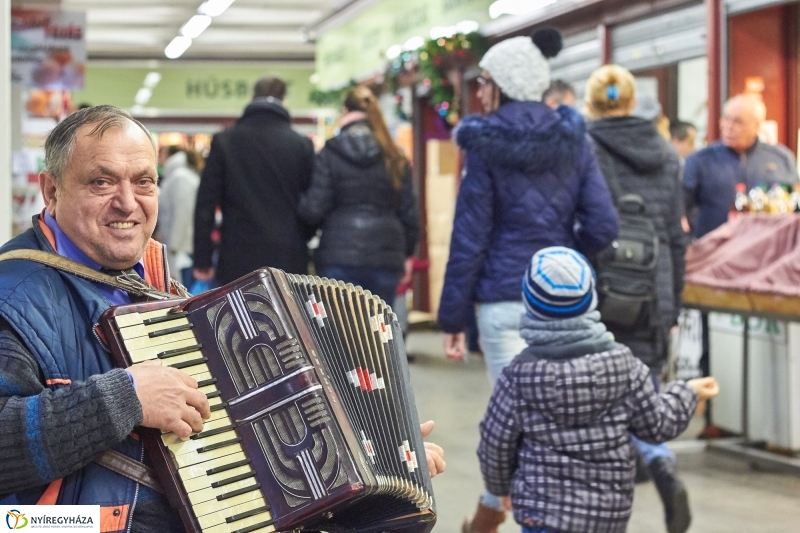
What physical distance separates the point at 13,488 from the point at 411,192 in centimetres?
423

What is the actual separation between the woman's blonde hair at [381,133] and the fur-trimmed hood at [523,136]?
62.7 inches

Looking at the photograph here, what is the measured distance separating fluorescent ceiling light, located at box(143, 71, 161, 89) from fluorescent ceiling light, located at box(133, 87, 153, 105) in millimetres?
201

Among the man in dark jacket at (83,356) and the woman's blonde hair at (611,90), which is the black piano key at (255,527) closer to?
the man in dark jacket at (83,356)

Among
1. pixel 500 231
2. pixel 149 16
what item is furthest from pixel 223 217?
pixel 149 16

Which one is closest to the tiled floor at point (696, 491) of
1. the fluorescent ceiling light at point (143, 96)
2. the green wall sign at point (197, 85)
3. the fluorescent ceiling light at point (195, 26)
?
the fluorescent ceiling light at point (195, 26)

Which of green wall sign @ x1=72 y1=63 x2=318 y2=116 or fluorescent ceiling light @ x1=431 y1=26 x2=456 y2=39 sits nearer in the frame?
fluorescent ceiling light @ x1=431 y1=26 x2=456 y2=39

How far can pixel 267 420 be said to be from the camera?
2.06 m

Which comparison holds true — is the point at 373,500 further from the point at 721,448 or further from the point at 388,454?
the point at 721,448

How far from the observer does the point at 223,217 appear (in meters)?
5.80

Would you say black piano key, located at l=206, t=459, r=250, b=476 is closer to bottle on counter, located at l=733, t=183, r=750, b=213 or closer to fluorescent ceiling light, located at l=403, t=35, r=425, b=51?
bottle on counter, located at l=733, t=183, r=750, b=213

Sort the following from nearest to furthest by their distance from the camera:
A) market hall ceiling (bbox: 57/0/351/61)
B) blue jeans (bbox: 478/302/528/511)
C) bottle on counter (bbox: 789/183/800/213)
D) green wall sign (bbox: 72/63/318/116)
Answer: blue jeans (bbox: 478/302/528/511), bottle on counter (bbox: 789/183/800/213), market hall ceiling (bbox: 57/0/351/61), green wall sign (bbox: 72/63/318/116)

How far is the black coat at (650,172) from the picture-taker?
474 centimetres

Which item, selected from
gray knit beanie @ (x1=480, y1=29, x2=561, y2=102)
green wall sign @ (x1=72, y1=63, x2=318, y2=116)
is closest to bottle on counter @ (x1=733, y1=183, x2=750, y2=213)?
gray knit beanie @ (x1=480, y1=29, x2=561, y2=102)

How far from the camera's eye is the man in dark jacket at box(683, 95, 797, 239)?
23.2 feet
